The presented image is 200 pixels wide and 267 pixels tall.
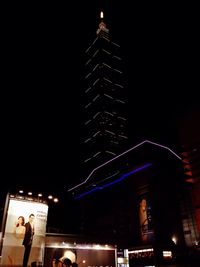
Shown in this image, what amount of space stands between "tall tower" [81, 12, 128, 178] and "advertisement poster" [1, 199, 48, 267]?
3051cm

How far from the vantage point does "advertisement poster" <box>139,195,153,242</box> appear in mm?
19844

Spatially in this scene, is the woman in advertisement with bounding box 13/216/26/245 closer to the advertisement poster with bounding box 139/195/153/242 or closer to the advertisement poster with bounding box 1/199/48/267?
the advertisement poster with bounding box 1/199/48/267

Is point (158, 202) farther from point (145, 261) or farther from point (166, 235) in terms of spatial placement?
point (145, 261)

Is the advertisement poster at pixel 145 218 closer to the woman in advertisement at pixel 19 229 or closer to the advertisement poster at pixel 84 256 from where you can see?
the advertisement poster at pixel 84 256

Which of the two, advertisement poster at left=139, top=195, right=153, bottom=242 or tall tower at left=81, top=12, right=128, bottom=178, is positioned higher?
tall tower at left=81, top=12, right=128, bottom=178

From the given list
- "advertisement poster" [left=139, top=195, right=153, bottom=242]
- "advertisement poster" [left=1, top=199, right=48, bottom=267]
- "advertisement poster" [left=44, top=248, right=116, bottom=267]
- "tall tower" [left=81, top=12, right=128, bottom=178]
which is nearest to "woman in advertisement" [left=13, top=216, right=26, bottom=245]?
"advertisement poster" [left=1, top=199, right=48, bottom=267]

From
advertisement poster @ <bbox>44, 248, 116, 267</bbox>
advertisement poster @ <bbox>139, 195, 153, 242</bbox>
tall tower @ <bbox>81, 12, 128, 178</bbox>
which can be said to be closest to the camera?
advertisement poster @ <bbox>44, 248, 116, 267</bbox>

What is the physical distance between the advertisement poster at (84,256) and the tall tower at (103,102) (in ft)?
90.5

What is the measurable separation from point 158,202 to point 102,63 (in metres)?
32.3

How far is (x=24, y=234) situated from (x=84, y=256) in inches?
196

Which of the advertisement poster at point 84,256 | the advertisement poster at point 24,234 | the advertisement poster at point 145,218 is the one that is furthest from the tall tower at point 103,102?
the advertisement poster at point 24,234

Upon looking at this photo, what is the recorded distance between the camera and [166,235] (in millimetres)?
18922

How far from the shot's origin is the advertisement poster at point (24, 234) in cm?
1326

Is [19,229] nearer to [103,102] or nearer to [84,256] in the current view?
[84,256]
